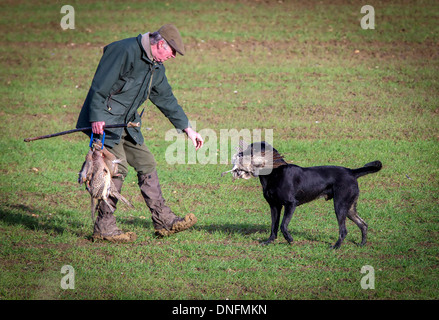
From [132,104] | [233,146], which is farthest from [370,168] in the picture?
[233,146]

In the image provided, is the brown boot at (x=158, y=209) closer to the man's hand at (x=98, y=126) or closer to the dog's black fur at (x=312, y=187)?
the man's hand at (x=98, y=126)

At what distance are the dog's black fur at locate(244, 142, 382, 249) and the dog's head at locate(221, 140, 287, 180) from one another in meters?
0.04

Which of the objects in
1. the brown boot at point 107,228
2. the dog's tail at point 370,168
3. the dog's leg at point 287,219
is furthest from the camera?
the brown boot at point 107,228

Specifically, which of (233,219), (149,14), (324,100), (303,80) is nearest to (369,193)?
(233,219)

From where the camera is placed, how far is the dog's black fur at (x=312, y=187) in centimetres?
623

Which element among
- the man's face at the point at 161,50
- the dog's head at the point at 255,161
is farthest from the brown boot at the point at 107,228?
the man's face at the point at 161,50

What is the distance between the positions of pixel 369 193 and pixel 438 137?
3.05 metres

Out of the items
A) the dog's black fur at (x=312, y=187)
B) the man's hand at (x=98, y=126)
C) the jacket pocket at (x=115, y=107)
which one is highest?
the jacket pocket at (x=115, y=107)

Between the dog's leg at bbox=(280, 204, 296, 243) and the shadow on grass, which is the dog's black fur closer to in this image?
the dog's leg at bbox=(280, 204, 296, 243)

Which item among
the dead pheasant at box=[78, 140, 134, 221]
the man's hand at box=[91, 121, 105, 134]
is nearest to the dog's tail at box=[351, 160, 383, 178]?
the dead pheasant at box=[78, 140, 134, 221]

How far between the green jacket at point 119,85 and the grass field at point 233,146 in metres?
1.49

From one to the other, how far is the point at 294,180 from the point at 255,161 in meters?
0.50

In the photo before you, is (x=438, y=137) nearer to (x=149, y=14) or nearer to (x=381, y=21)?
(x=381, y=21)

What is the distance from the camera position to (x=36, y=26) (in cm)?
1681
